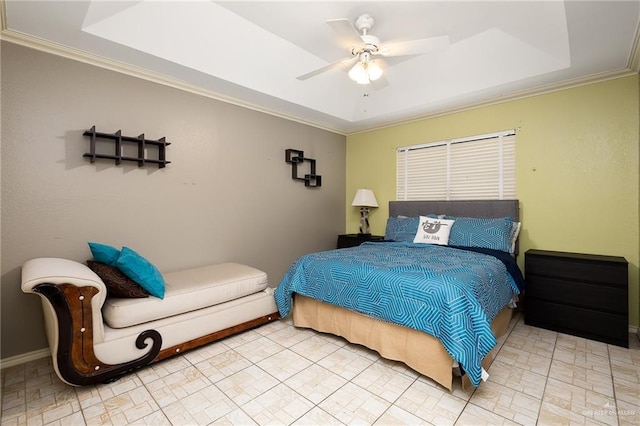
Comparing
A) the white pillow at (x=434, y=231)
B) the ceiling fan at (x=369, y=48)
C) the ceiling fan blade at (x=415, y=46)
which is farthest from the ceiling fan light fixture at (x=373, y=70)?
the white pillow at (x=434, y=231)

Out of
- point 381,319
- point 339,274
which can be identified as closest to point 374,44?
point 339,274

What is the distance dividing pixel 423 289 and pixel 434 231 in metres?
1.66

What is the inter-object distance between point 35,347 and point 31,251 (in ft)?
2.52

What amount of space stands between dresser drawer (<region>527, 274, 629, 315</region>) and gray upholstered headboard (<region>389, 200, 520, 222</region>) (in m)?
0.78

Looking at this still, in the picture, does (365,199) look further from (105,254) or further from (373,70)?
(105,254)

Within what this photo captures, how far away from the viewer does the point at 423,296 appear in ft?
6.59

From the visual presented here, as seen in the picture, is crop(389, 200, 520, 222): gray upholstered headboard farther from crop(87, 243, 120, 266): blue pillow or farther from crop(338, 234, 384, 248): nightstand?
crop(87, 243, 120, 266): blue pillow

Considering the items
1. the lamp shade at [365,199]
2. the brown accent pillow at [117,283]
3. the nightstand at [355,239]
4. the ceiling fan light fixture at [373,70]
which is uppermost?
the ceiling fan light fixture at [373,70]

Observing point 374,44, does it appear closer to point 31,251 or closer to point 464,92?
point 464,92

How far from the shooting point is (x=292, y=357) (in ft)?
7.86

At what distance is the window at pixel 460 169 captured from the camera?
3.56 m

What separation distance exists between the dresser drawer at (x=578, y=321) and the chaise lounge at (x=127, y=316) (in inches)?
105

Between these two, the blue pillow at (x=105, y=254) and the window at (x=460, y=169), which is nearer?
the blue pillow at (x=105, y=254)

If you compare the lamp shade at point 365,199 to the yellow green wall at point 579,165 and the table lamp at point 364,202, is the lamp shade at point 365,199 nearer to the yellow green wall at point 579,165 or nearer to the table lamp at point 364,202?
the table lamp at point 364,202
